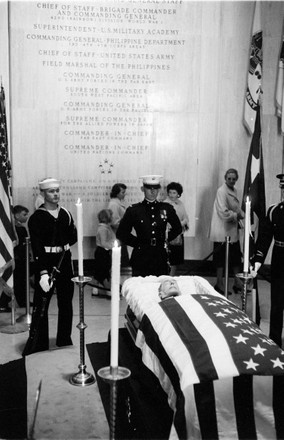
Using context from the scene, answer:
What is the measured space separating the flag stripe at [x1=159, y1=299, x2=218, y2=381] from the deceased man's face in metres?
0.26

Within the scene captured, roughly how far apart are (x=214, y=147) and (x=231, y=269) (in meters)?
1.79

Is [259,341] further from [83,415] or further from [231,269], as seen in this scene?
[231,269]

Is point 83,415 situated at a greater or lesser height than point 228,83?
lesser

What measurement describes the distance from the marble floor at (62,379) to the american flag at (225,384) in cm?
74

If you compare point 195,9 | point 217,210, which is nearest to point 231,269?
point 217,210

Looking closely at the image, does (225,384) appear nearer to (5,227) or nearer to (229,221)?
(5,227)

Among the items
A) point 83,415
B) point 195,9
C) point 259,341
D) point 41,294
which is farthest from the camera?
point 195,9

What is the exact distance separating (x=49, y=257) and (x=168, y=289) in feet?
4.27

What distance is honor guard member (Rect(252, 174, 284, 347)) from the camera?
15.6 feet

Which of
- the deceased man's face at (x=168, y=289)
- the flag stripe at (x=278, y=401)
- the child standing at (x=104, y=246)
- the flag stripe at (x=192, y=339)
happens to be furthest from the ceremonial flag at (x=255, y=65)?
the flag stripe at (x=278, y=401)

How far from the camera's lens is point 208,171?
25.1 ft

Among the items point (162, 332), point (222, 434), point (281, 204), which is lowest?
point (222, 434)

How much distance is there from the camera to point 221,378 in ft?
8.61

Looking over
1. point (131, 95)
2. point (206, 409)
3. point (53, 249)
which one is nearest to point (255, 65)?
point (131, 95)
